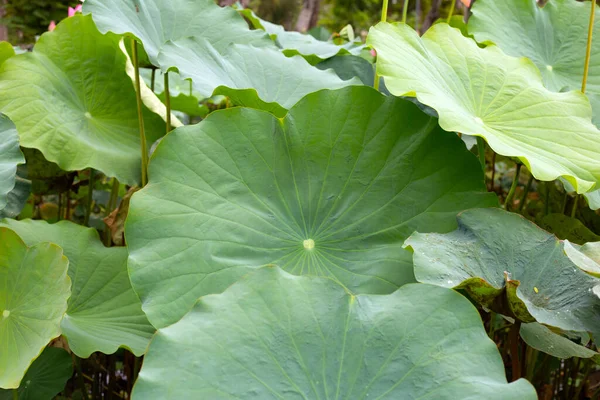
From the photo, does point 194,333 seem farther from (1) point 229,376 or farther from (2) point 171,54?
(2) point 171,54

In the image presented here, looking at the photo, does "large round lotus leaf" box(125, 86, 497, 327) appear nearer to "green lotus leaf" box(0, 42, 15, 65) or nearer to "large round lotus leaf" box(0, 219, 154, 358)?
"large round lotus leaf" box(0, 219, 154, 358)

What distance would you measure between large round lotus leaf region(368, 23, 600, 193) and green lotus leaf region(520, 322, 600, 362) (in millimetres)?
244

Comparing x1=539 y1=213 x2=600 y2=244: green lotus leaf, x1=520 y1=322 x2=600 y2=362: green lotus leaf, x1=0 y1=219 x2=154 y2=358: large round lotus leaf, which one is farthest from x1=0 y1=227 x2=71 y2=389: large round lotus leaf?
x1=539 y1=213 x2=600 y2=244: green lotus leaf

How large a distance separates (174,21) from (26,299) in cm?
78

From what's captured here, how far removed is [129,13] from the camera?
1328 millimetres

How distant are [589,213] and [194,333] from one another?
1.30 m

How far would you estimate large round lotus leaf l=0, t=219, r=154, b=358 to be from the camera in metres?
1.01

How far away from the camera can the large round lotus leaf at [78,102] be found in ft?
4.24

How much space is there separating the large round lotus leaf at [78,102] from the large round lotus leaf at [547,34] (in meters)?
0.93

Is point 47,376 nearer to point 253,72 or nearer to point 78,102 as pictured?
point 78,102

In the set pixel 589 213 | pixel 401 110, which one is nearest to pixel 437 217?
pixel 401 110

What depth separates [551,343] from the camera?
36.9 inches

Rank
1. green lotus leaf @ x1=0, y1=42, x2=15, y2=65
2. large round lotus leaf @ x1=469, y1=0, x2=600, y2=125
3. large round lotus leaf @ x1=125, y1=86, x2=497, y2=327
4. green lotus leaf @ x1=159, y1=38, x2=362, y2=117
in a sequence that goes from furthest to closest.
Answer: large round lotus leaf @ x1=469, y1=0, x2=600, y2=125 → green lotus leaf @ x1=0, y1=42, x2=15, y2=65 → green lotus leaf @ x1=159, y1=38, x2=362, y2=117 → large round lotus leaf @ x1=125, y1=86, x2=497, y2=327

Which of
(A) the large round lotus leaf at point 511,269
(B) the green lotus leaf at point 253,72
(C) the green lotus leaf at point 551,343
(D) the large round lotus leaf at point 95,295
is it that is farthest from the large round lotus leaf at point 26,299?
(C) the green lotus leaf at point 551,343
